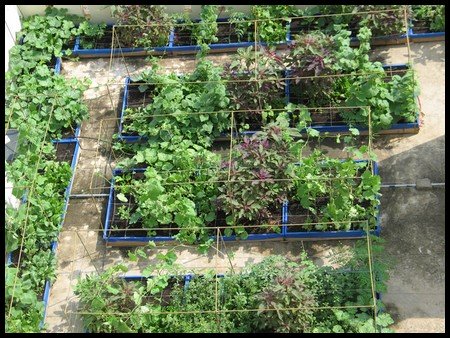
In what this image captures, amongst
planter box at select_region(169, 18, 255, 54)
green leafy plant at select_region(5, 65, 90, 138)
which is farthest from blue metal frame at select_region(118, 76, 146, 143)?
planter box at select_region(169, 18, 255, 54)

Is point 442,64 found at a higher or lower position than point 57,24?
lower

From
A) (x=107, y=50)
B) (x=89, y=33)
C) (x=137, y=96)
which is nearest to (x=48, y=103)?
(x=137, y=96)

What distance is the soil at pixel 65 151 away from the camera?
38.7 feet

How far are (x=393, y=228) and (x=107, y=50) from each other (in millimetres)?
4779

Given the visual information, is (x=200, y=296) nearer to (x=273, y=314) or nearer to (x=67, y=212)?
(x=273, y=314)

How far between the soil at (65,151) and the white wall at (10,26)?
1.54m

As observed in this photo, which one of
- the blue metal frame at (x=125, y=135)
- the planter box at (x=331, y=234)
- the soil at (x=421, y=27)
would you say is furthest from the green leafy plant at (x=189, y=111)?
the soil at (x=421, y=27)

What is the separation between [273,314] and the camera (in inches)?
380

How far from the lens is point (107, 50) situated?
42.1ft

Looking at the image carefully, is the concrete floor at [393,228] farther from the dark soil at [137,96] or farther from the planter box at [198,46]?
the planter box at [198,46]

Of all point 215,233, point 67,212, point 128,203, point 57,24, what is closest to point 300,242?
point 215,233

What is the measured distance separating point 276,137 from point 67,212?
8.99 feet

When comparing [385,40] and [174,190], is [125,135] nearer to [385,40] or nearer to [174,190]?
[174,190]

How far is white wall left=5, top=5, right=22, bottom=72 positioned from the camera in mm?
12641
